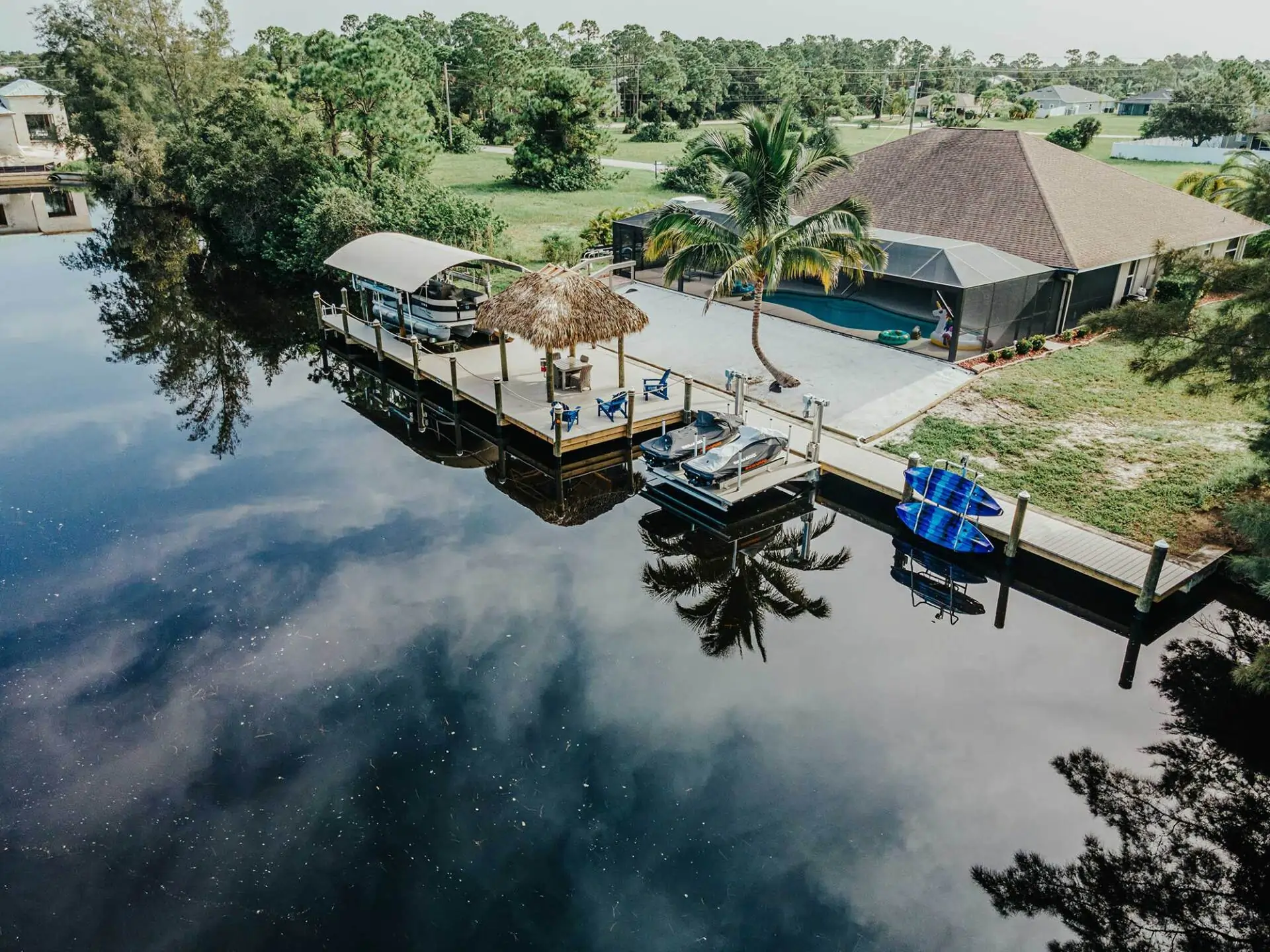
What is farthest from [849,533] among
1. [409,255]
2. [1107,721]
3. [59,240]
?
[59,240]

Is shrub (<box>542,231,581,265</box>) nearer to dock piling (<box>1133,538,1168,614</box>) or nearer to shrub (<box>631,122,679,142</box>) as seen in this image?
dock piling (<box>1133,538,1168,614</box>)

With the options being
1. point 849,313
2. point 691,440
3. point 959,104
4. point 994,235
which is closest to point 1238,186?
point 994,235

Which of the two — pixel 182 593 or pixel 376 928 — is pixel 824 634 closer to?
pixel 376 928

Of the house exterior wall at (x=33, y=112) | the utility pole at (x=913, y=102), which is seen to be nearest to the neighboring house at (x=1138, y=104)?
the utility pole at (x=913, y=102)

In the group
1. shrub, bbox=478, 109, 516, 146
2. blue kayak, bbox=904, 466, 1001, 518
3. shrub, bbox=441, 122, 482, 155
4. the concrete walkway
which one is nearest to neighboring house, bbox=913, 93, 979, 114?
shrub, bbox=478, 109, 516, 146

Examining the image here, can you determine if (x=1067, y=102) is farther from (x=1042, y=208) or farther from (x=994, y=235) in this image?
(x=994, y=235)
